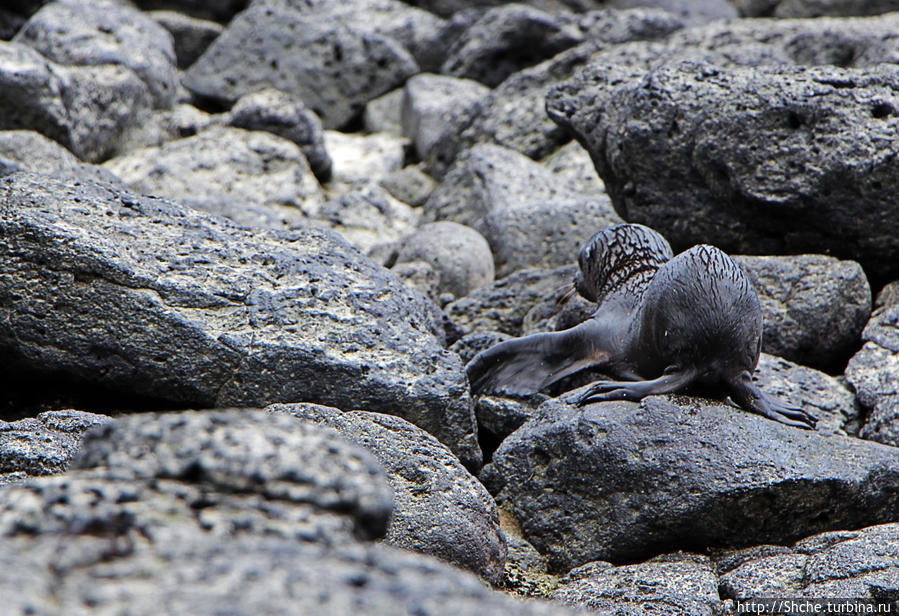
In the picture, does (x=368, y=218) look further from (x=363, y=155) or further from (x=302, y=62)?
(x=302, y=62)

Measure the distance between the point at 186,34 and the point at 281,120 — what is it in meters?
3.89

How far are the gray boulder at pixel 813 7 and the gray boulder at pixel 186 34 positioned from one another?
24.7ft

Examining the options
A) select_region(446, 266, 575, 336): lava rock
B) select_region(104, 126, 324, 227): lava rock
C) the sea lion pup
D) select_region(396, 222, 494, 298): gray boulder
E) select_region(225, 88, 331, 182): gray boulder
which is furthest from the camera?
select_region(225, 88, 331, 182): gray boulder

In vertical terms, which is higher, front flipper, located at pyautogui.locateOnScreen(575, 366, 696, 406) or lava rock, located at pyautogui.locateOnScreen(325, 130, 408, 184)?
front flipper, located at pyautogui.locateOnScreen(575, 366, 696, 406)

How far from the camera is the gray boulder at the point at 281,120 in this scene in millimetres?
9398

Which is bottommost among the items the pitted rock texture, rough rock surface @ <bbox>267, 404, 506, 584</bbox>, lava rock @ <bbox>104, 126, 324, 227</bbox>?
lava rock @ <bbox>104, 126, 324, 227</bbox>

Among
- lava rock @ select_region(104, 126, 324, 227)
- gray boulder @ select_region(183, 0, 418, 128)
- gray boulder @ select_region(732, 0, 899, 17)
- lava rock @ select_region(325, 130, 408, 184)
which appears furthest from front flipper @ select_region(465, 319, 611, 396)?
gray boulder @ select_region(732, 0, 899, 17)

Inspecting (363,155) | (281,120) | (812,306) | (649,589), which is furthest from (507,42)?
(649,589)

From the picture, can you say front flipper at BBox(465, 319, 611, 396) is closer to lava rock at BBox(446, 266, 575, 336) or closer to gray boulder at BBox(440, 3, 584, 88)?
lava rock at BBox(446, 266, 575, 336)

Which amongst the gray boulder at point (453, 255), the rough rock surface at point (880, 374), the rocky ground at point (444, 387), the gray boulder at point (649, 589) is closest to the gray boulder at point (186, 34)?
the rocky ground at point (444, 387)

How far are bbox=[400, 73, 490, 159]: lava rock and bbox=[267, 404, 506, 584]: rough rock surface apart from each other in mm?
6764

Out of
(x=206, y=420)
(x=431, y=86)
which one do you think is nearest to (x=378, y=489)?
(x=206, y=420)

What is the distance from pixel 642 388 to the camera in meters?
4.20

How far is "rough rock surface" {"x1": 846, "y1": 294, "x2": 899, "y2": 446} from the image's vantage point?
4855 mm
